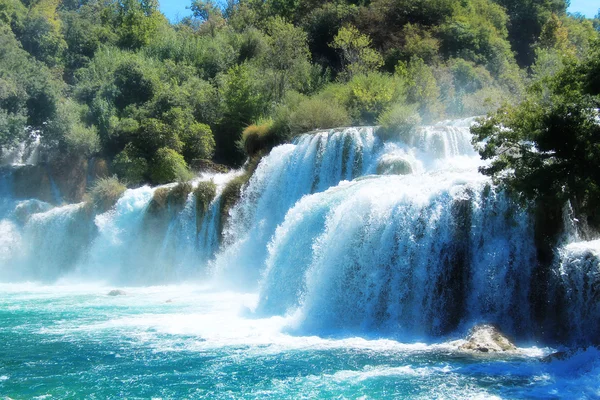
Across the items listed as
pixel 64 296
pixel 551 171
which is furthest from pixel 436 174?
pixel 64 296

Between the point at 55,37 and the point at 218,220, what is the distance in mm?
38432

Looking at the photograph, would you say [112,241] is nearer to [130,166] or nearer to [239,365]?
[130,166]

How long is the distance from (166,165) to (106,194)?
392 cm

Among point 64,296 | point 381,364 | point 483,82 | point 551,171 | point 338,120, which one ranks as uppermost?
point 483,82

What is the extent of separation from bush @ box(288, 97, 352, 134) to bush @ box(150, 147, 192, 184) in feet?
20.3

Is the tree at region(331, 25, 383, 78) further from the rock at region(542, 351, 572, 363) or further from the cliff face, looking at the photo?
the rock at region(542, 351, 572, 363)

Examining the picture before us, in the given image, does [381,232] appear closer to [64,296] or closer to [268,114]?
[64,296]

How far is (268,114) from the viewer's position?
3609 centimetres

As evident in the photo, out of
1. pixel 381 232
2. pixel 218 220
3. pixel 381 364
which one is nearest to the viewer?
pixel 381 364

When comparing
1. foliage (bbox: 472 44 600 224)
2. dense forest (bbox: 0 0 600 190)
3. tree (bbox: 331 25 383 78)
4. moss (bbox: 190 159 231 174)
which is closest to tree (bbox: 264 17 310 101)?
dense forest (bbox: 0 0 600 190)

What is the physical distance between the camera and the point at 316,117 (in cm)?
2955

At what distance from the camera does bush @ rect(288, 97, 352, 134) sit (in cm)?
2919

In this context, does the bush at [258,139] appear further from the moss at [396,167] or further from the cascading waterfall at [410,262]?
the cascading waterfall at [410,262]

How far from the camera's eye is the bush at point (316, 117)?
29188 mm
